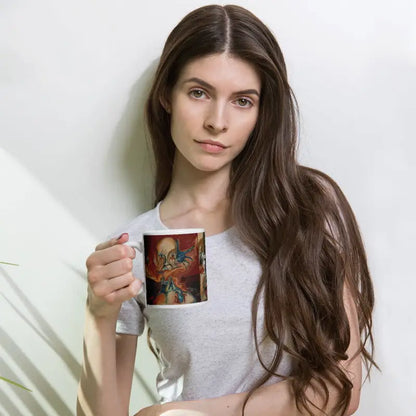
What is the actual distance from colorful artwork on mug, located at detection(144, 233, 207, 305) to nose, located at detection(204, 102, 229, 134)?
312 millimetres

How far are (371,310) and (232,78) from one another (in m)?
0.66

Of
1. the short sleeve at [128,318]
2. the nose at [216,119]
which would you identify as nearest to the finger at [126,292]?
the short sleeve at [128,318]

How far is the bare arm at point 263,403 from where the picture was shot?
4.87 feet

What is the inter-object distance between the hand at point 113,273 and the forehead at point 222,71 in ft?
1.36

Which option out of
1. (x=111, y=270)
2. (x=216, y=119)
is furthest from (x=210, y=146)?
(x=111, y=270)

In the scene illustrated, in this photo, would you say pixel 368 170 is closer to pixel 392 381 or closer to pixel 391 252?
pixel 391 252

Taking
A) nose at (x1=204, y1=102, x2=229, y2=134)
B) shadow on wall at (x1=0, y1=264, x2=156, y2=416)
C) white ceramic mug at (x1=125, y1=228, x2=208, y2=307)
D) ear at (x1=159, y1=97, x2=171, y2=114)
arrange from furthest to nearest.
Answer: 1. shadow on wall at (x1=0, y1=264, x2=156, y2=416)
2. ear at (x1=159, y1=97, x2=171, y2=114)
3. nose at (x1=204, y1=102, x2=229, y2=134)
4. white ceramic mug at (x1=125, y1=228, x2=208, y2=307)

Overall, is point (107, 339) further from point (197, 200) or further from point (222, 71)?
point (222, 71)

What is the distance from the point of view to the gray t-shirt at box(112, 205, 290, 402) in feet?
5.07

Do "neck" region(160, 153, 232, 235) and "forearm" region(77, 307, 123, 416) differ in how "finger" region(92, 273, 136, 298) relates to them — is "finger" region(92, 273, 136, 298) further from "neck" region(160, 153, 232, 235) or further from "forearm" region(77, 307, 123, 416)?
"neck" region(160, 153, 232, 235)

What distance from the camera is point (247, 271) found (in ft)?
5.15

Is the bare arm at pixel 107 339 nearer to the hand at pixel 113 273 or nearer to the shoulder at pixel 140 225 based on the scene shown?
the hand at pixel 113 273

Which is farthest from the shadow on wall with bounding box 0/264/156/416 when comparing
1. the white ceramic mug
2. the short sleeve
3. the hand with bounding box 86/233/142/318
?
the white ceramic mug

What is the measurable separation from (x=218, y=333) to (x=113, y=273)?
35cm
